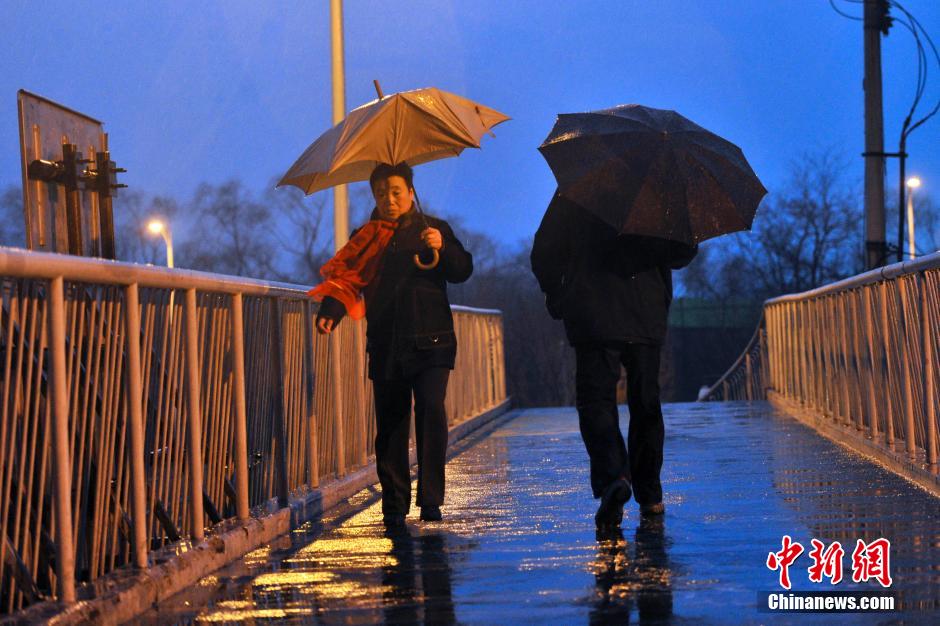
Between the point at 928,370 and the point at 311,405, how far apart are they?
325 centimetres

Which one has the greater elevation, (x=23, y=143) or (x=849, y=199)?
(x=849, y=199)

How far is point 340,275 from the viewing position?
7.13 metres

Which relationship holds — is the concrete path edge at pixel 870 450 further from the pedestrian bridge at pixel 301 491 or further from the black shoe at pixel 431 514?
the black shoe at pixel 431 514

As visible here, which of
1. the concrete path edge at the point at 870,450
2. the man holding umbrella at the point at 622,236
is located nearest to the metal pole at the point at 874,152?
the concrete path edge at the point at 870,450

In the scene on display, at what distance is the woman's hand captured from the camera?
6.75 metres

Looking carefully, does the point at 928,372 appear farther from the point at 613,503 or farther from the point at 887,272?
the point at 613,503

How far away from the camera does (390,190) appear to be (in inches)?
280

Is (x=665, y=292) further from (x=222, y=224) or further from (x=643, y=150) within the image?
(x=222, y=224)

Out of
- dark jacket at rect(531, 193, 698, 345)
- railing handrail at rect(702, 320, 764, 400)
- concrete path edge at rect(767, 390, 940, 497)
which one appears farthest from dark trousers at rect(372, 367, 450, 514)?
railing handrail at rect(702, 320, 764, 400)

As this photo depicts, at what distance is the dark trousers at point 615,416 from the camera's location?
6512 mm

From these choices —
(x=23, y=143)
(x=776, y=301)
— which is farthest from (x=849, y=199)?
(x=23, y=143)

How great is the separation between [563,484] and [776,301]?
8.52m

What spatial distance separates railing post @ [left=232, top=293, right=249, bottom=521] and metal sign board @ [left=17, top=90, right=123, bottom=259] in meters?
3.50
